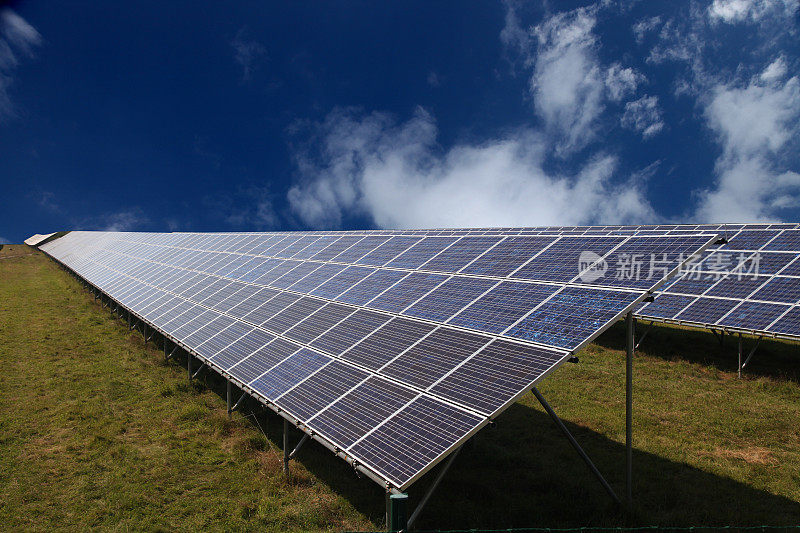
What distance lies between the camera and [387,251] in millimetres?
18266

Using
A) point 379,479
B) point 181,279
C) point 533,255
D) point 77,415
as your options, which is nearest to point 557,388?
point 533,255

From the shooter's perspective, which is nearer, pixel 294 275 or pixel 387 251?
pixel 387 251

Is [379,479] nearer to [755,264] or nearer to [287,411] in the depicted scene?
[287,411]

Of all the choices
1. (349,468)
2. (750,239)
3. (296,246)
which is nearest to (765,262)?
(750,239)

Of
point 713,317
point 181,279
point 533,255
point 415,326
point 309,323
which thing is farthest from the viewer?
point 181,279

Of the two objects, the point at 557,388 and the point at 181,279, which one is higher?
the point at 181,279

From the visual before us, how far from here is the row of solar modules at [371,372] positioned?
7.60 m

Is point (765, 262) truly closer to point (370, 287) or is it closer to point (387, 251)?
point (387, 251)

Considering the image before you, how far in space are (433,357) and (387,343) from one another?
1615 millimetres

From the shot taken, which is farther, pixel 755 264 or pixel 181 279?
pixel 181 279

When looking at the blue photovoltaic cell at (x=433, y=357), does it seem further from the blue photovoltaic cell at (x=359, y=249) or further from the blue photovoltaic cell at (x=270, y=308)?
the blue photovoltaic cell at (x=359, y=249)

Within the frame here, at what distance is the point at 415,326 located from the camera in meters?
11.1

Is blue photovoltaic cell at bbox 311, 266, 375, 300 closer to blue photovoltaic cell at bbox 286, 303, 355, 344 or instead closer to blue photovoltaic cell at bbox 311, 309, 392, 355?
blue photovoltaic cell at bbox 286, 303, 355, 344

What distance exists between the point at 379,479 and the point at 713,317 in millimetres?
20607
